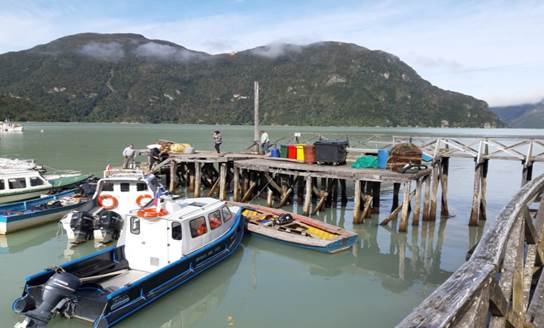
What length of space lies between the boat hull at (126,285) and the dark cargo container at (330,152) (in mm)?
9599

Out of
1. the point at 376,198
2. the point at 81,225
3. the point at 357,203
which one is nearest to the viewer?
the point at 81,225

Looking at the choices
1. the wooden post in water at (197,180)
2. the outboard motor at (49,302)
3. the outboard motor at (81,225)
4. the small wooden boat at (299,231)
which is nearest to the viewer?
the outboard motor at (49,302)

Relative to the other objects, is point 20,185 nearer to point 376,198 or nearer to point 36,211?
point 36,211

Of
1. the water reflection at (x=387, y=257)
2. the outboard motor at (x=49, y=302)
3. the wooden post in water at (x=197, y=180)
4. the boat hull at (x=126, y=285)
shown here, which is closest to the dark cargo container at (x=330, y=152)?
the water reflection at (x=387, y=257)

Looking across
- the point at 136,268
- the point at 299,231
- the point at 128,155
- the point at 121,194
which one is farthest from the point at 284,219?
the point at 128,155

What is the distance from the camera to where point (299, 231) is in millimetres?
16641

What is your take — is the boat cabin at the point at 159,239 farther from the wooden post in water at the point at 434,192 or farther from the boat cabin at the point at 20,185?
the wooden post in water at the point at 434,192

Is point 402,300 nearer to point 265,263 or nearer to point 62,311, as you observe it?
point 265,263

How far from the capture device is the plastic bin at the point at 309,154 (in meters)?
22.2

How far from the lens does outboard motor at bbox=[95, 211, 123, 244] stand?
1605 centimetres

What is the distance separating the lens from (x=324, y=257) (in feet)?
49.1

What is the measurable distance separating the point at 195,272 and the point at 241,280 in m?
1.61

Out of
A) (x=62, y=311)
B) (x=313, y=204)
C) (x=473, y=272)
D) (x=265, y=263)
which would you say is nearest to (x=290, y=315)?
(x=265, y=263)

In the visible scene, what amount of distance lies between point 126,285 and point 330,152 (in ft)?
46.5
